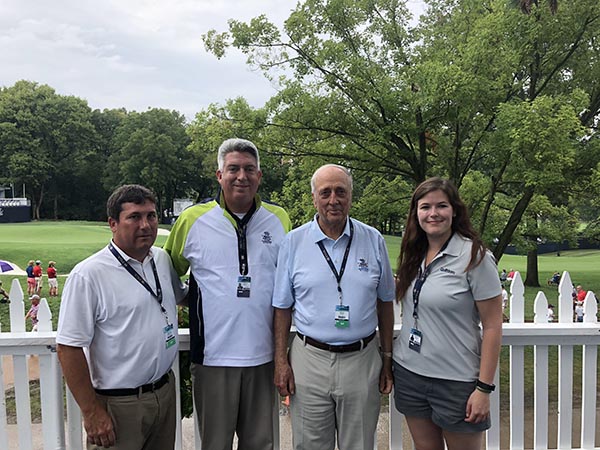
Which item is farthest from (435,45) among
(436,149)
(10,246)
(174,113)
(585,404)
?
(174,113)

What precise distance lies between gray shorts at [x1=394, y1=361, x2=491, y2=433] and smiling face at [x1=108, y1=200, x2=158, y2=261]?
1624 mm

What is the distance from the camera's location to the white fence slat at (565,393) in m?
3.32

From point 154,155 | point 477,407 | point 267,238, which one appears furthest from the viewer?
point 154,155

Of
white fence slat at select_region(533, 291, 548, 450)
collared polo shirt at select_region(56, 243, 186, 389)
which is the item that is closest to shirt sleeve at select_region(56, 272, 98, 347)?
collared polo shirt at select_region(56, 243, 186, 389)

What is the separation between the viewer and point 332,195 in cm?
259

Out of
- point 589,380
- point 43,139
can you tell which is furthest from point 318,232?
point 43,139

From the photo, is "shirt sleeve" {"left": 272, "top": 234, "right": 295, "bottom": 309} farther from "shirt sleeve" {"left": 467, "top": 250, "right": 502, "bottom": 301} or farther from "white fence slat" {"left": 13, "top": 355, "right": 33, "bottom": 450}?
"white fence slat" {"left": 13, "top": 355, "right": 33, "bottom": 450}

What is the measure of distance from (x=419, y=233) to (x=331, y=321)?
2.42 ft

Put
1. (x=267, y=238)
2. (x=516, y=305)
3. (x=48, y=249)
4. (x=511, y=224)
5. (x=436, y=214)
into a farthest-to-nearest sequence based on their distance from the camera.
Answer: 1. (x=48, y=249)
2. (x=511, y=224)
3. (x=516, y=305)
4. (x=267, y=238)
5. (x=436, y=214)

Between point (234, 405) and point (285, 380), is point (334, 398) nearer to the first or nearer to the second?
point (285, 380)

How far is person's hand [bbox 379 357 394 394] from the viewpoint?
2.71 metres

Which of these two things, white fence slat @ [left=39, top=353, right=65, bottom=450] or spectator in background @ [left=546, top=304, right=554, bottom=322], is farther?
spectator in background @ [left=546, top=304, right=554, bottom=322]

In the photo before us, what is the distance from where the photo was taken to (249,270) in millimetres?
2719

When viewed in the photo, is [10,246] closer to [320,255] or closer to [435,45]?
[435,45]
